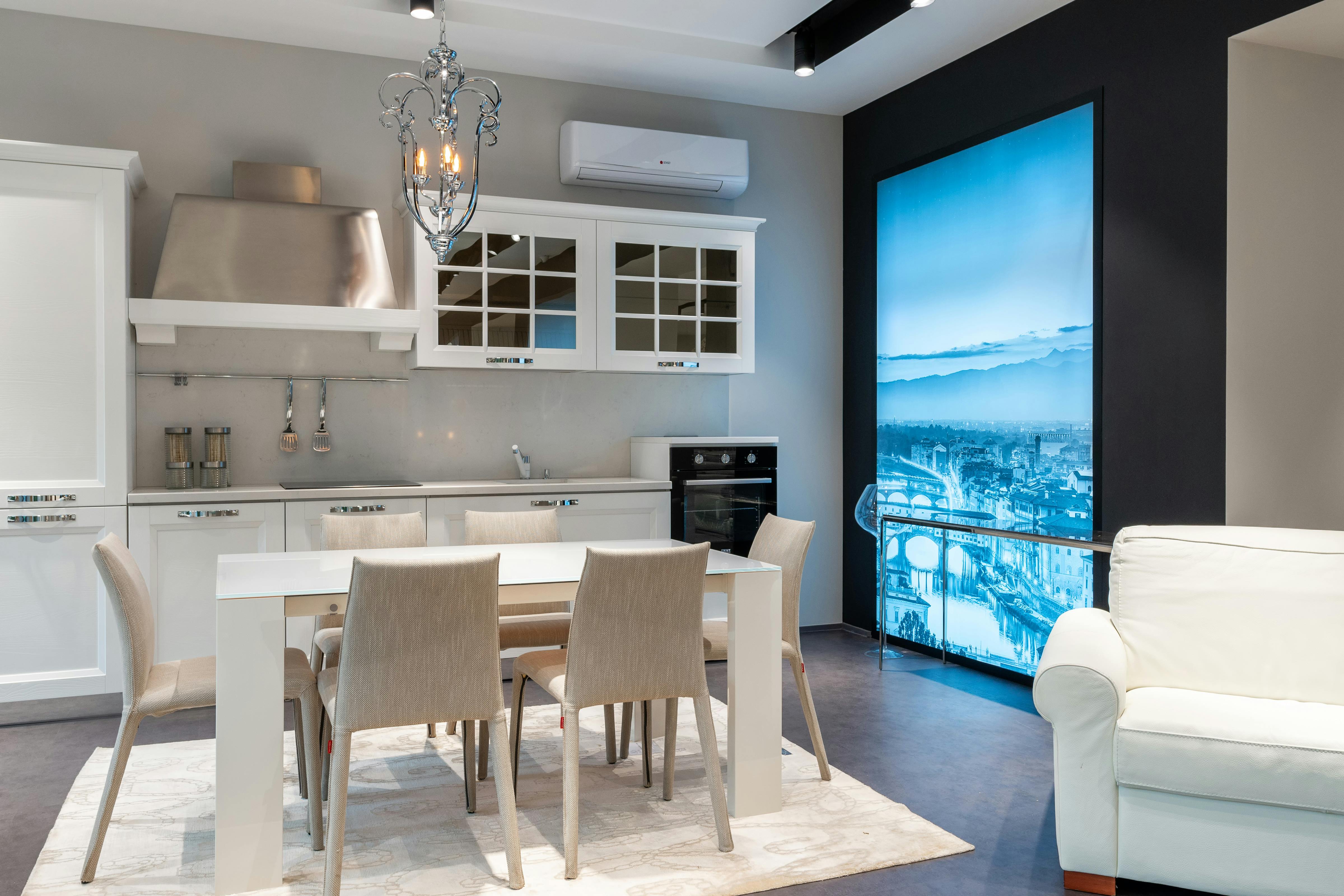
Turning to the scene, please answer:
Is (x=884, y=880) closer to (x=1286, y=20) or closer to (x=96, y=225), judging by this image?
(x=1286, y=20)

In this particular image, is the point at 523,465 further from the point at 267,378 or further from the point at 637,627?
the point at 637,627

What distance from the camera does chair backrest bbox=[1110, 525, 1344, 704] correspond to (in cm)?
276

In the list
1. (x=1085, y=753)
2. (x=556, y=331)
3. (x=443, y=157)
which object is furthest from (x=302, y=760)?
(x=556, y=331)

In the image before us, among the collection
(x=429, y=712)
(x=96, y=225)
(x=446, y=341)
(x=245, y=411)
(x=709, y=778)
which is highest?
(x=96, y=225)

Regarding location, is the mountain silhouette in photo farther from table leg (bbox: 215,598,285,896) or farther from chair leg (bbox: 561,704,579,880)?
table leg (bbox: 215,598,285,896)

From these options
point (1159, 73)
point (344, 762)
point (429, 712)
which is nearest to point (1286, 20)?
point (1159, 73)

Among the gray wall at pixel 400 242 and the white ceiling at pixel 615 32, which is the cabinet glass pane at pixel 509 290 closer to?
the gray wall at pixel 400 242

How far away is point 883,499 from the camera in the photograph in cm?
559

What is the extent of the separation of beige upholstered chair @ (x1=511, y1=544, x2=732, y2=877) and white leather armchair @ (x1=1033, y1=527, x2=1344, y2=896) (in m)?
0.93

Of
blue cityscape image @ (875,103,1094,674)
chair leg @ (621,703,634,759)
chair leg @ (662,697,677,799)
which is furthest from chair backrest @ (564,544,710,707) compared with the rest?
blue cityscape image @ (875,103,1094,674)

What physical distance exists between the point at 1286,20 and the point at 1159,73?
50 cm

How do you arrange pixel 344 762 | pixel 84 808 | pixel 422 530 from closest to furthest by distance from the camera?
pixel 344 762
pixel 84 808
pixel 422 530

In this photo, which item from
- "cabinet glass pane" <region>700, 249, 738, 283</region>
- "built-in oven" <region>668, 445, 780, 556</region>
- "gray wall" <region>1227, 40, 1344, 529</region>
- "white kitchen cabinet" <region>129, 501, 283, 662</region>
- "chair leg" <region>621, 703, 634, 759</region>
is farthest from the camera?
"cabinet glass pane" <region>700, 249, 738, 283</region>

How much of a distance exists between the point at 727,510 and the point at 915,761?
193 cm
